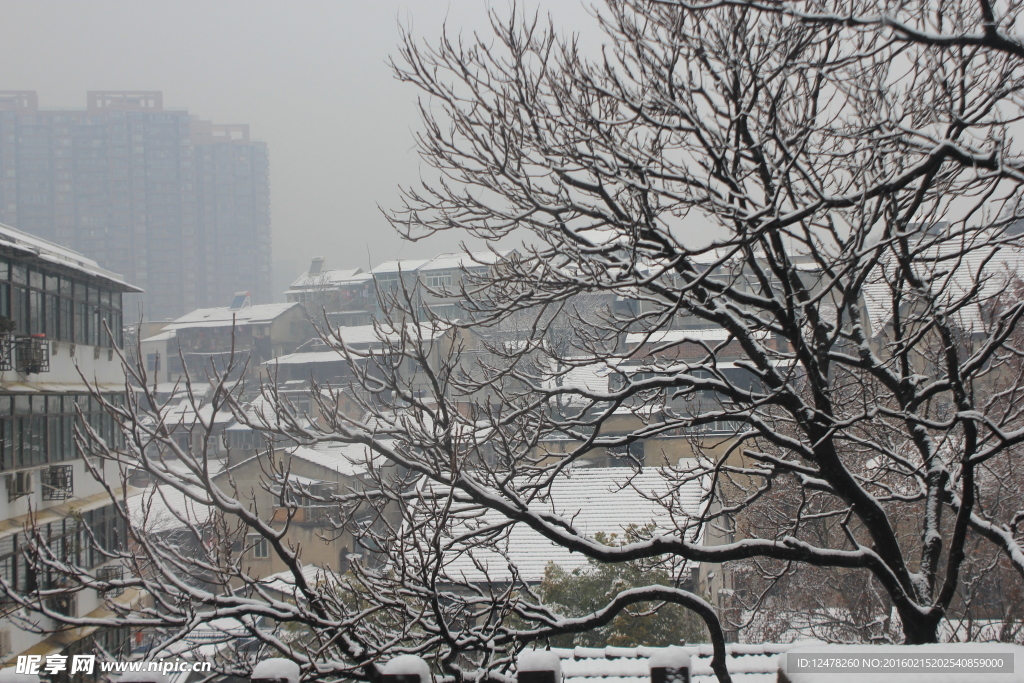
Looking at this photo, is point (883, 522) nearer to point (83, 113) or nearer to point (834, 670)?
point (834, 670)

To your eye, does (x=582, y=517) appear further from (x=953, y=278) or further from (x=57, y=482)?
(x=953, y=278)

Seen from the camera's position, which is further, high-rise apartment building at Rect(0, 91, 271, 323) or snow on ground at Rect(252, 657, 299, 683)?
high-rise apartment building at Rect(0, 91, 271, 323)

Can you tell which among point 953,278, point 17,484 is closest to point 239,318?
point 17,484

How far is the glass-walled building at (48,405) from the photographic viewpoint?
1042cm

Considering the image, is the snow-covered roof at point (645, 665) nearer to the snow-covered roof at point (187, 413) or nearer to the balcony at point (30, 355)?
the snow-covered roof at point (187, 413)

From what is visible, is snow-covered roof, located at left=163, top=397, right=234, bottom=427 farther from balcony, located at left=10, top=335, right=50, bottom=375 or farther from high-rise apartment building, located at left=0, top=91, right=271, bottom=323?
high-rise apartment building, located at left=0, top=91, right=271, bottom=323

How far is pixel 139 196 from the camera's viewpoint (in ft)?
318

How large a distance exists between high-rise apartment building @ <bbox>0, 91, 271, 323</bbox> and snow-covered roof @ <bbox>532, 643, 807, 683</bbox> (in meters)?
93.7

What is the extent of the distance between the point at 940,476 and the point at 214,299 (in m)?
102

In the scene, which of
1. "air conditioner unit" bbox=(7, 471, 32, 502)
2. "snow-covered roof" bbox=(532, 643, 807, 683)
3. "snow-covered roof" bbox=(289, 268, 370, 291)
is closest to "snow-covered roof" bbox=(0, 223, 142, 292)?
"air conditioner unit" bbox=(7, 471, 32, 502)

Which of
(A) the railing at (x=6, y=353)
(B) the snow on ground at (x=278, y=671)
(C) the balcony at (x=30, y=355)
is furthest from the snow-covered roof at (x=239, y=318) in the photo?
(B) the snow on ground at (x=278, y=671)

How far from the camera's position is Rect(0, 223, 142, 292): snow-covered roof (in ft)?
34.3

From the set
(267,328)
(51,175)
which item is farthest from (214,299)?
(267,328)

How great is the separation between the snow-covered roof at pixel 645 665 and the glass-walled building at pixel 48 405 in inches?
254
